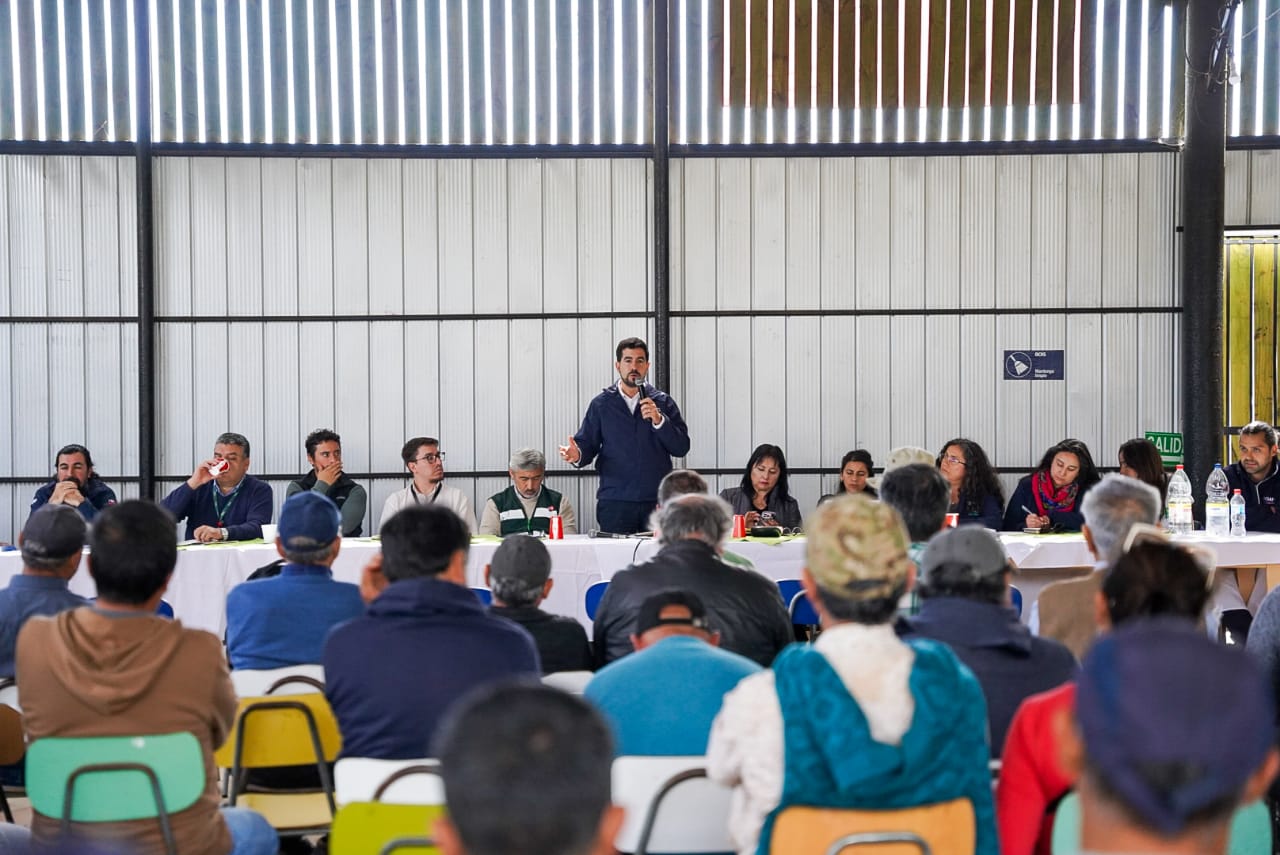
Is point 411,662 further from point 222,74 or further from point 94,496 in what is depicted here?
point 222,74

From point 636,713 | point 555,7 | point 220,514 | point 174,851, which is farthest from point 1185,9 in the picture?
point 174,851

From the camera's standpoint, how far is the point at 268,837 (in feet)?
9.40

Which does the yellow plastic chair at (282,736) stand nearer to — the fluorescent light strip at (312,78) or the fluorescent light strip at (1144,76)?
the fluorescent light strip at (312,78)

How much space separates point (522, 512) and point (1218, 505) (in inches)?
154

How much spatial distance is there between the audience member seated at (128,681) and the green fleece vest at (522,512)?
4.70 metres

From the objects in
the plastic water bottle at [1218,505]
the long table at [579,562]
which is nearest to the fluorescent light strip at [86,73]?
the long table at [579,562]

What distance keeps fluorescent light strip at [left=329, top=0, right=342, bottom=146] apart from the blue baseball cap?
18.4 ft

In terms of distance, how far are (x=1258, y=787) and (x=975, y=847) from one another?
110cm


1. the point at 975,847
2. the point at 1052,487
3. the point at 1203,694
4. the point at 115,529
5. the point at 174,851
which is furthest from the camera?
the point at 1052,487

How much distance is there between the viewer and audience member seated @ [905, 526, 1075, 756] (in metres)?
2.79

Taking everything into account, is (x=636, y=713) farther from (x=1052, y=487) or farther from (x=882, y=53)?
(x=882, y=53)

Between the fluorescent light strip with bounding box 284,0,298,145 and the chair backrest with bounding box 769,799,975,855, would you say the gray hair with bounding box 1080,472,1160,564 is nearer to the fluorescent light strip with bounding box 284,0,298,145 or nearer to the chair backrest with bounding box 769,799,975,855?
the chair backrest with bounding box 769,799,975,855

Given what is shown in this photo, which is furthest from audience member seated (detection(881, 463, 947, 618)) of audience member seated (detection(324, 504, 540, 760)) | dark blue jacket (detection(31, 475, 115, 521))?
dark blue jacket (detection(31, 475, 115, 521))

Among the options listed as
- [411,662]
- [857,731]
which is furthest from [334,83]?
[857,731]
